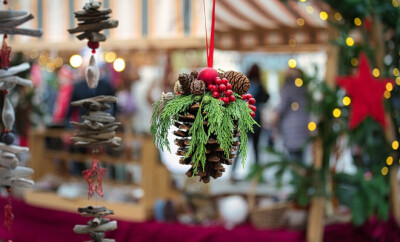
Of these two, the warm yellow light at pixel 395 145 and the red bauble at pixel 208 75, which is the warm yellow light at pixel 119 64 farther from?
the red bauble at pixel 208 75

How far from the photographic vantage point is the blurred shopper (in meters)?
5.27

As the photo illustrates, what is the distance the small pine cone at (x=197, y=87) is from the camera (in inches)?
56.4

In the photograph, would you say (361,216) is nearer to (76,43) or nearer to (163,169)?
(163,169)

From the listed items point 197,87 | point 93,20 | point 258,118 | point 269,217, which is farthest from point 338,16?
point 197,87

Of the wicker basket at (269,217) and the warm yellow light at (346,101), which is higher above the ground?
A: the warm yellow light at (346,101)

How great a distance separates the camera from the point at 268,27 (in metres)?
5.60

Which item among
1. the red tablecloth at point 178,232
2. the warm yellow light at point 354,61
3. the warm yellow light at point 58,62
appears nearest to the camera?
the warm yellow light at point 354,61

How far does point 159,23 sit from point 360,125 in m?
2.18

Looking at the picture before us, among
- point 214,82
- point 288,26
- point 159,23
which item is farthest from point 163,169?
point 214,82

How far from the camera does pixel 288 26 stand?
5578 millimetres

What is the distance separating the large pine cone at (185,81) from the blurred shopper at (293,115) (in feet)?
12.7

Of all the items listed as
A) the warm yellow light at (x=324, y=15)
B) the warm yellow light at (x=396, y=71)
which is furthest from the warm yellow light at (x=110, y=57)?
the warm yellow light at (x=396, y=71)

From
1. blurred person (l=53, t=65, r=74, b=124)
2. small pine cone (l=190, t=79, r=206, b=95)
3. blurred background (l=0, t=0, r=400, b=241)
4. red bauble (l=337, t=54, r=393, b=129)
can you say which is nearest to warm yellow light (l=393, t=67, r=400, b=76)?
blurred background (l=0, t=0, r=400, b=241)

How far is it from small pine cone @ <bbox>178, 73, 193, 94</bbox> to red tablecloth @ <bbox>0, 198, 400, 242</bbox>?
2627 mm
